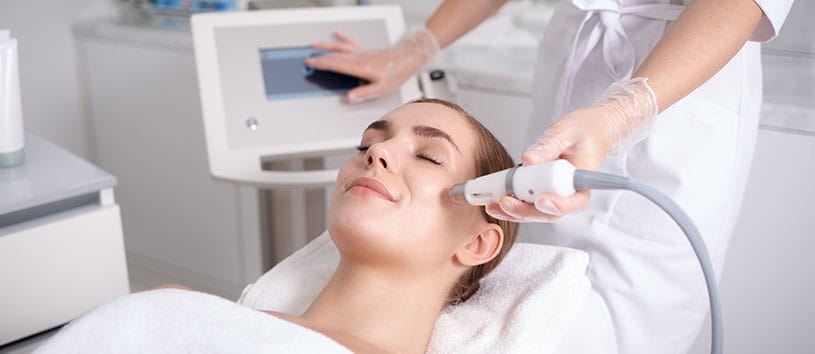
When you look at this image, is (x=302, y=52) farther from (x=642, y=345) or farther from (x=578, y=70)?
(x=642, y=345)

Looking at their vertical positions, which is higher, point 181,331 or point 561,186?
point 561,186

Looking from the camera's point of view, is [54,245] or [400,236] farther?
[54,245]

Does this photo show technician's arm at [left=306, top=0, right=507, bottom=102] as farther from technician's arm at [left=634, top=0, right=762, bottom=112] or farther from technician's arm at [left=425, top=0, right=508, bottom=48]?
technician's arm at [left=634, top=0, right=762, bottom=112]

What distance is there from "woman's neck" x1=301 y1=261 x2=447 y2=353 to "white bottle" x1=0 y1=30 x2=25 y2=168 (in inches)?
26.0

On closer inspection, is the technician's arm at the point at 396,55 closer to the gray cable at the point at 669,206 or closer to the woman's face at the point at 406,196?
the woman's face at the point at 406,196

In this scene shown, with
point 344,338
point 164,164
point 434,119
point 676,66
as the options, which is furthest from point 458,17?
point 164,164

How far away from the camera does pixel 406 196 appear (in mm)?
→ 1196

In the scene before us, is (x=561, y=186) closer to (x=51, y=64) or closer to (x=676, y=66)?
(x=676, y=66)

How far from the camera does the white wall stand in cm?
261

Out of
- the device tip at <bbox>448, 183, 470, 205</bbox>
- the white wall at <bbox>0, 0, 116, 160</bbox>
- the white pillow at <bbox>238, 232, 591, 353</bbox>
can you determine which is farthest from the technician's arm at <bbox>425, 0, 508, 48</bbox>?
the white wall at <bbox>0, 0, 116, 160</bbox>

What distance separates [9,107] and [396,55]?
2.55 feet

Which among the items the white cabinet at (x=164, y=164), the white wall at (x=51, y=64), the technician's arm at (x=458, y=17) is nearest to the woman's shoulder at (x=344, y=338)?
the technician's arm at (x=458, y=17)

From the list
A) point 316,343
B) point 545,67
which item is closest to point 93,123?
point 545,67

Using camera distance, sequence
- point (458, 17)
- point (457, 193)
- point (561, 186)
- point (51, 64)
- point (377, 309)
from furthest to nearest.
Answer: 1. point (51, 64)
2. point (458, 17)
3. point (377, 309)
4. point (457, 193)
5. point (561, 186)
